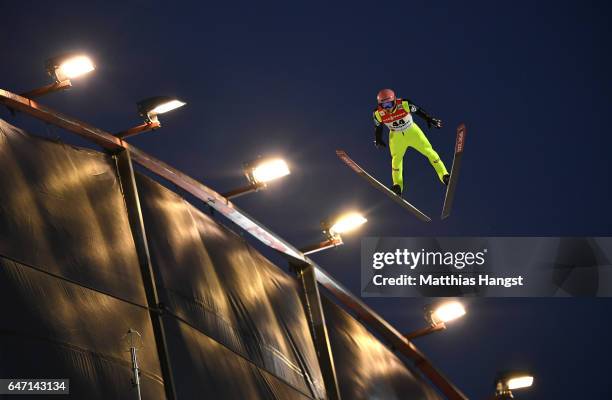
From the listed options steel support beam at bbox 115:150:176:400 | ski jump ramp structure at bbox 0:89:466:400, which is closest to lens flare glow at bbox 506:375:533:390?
ski jump ramp structure at bbox 0:89:466:400

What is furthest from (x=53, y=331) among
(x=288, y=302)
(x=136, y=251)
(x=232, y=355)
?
(x=288, y=302)

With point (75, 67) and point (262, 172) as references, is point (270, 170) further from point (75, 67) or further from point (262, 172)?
point (75, 67)

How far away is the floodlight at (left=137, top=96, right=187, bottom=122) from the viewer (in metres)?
15.2

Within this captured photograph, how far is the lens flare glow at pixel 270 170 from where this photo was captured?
17078 millimetres

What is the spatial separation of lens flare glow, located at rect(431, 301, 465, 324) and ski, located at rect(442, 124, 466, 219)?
14.4ft

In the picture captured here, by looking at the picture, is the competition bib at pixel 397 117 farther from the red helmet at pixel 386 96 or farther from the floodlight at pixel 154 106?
the floodlight at pixel 154 106

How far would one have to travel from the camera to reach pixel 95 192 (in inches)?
519

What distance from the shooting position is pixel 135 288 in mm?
12359

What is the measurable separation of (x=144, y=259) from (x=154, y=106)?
3.08m

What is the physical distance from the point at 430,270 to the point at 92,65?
477 inches

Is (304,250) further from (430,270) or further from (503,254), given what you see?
(503,254)

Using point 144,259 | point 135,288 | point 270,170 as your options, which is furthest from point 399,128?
point 135,288

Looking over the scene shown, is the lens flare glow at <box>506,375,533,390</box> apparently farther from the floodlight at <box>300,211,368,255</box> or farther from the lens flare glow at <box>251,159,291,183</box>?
the lens flare glow at <box>251,159,291,183</box>

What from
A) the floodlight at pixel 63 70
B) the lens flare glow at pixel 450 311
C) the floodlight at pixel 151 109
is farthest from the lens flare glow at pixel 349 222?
the floodlight at pixel 63 70
